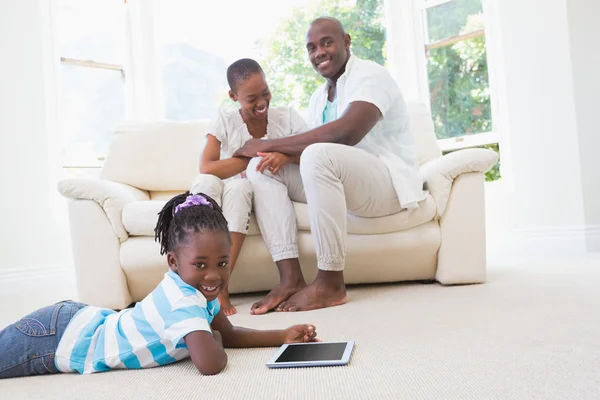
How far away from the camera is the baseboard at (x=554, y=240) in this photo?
10.6 ft

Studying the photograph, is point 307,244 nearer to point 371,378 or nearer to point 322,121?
point 322,121

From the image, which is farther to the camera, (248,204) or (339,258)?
(248,204)

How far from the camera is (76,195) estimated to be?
2.32 m

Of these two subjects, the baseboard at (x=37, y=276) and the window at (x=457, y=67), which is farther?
the window at (x=457, y=67)

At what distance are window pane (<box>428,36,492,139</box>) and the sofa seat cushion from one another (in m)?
1.80

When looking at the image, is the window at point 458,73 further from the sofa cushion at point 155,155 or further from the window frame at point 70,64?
the window frame at point 70,64

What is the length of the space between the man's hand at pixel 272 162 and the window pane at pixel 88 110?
6.35ft

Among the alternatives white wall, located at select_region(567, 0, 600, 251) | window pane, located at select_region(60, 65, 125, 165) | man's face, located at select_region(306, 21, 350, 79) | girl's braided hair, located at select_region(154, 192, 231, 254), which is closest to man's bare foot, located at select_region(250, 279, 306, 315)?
girl's braided hair, located at select_region(154, 192, 231, 254)

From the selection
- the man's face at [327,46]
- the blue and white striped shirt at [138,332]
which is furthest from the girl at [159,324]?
the man's face at [327,46]

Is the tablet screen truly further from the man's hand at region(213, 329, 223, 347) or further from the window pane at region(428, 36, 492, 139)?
the window pane at region(428, 36, 492, 139)

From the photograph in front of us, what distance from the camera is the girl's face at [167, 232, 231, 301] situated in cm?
118

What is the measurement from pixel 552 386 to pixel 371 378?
298 millimetres

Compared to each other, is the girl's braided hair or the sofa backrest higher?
the sofa backrest

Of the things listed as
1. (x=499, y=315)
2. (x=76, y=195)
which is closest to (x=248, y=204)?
(x=76, y=195)
